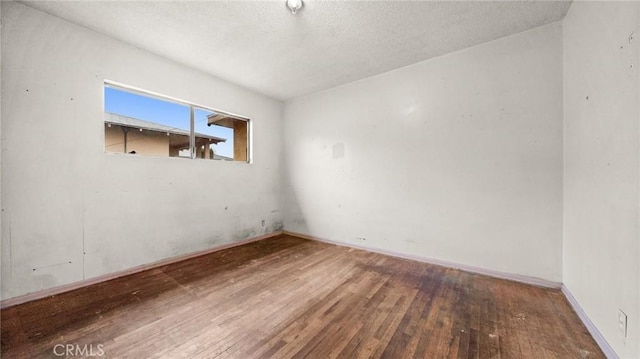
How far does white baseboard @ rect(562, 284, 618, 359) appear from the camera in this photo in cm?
140

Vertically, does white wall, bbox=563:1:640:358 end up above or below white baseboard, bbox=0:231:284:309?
above

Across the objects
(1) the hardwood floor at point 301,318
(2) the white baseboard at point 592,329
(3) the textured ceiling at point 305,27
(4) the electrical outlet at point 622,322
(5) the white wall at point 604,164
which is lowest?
(1) the hardwood floor at point 301,318

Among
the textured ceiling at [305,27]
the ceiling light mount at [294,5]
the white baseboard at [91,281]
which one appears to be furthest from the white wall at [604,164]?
the white baseboard at [91,281]

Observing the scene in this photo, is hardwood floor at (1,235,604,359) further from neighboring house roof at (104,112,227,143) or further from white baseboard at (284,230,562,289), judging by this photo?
neighboring house roof at (104,112,227,143)

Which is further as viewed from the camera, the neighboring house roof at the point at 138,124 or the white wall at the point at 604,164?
the neighboring house roof at the point at 138,124

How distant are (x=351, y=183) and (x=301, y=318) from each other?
7.90 ft

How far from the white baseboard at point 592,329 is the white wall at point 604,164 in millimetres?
40

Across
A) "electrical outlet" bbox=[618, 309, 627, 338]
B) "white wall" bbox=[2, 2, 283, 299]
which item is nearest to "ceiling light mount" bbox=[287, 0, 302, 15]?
"white wall" bbox=[2, 2, 283, 299]

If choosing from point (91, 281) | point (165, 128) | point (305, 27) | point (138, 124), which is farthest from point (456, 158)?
point (91, 281)

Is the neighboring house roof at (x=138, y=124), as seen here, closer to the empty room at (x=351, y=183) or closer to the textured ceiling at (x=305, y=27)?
the empty room at (x=351, y=183)

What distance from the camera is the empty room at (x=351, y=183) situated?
1.54 metres

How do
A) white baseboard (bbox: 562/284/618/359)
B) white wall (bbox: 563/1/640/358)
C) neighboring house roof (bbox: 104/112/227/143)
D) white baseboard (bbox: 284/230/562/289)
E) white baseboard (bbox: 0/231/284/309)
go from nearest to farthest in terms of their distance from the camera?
white wall (bbox: 563/1/640/358), white baseboard (bbox: 562/284/618/359), white baseboard (bbox: 0/231/284/309), white baseboard (bbox: 284/230/562/289), neighboring house roof (bbox: 104/112/227/143)

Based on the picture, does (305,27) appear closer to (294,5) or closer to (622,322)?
(294,5)

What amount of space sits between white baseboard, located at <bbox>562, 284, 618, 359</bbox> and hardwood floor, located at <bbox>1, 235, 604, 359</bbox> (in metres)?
0.05
